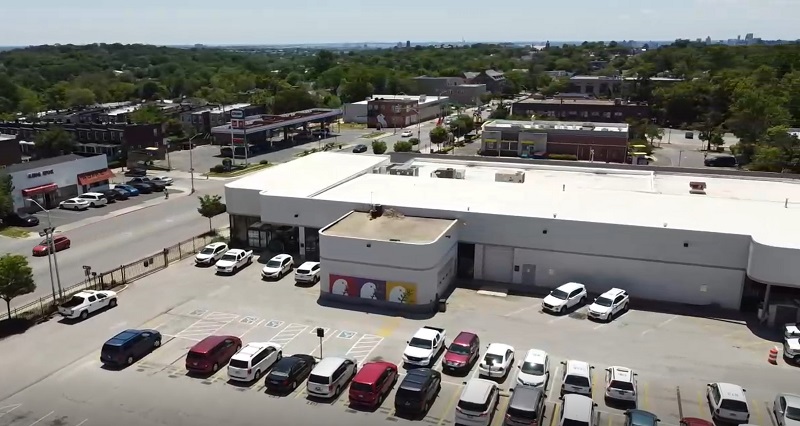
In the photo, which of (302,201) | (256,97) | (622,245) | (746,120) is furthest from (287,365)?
(256,97)

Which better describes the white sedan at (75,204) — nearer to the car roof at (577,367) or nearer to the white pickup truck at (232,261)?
the white pickup truck at (232,261)

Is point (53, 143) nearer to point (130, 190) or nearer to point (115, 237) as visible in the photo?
point (130, 190)

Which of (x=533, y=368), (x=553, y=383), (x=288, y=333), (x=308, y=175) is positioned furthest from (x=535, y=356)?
(x=308, y=175)

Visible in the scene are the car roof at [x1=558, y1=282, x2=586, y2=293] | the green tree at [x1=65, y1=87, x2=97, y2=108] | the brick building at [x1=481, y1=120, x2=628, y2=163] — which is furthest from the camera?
the green tree at [x1=65, y1=87, x2=97, y2=108]

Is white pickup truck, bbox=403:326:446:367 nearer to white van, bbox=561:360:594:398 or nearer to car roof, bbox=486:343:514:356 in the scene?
car roof, bbox=486:343:514:356

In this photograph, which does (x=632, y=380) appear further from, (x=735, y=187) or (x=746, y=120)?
(x=746, y=120)

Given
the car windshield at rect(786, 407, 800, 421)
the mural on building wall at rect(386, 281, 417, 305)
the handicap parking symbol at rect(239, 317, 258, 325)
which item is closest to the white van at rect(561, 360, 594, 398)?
the car windshield at rect(786, 407, 800, 421)
